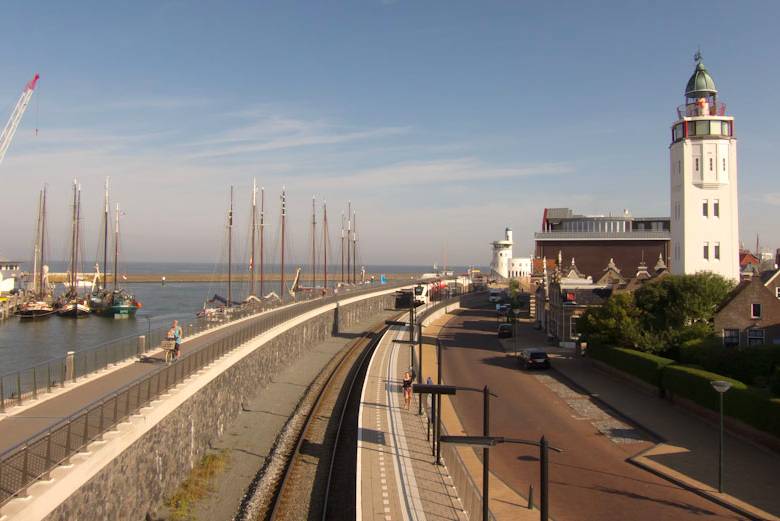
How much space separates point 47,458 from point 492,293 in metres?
103

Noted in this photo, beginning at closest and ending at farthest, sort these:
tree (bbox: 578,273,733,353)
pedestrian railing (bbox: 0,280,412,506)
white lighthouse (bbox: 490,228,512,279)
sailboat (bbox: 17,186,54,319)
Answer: pedestrian railing (bbox: 0,280,412,506), tree (bbox: 578,273,733,353), sailboat (bbox: 17,186,54,319), white lighthouse (bbox: 490,228,512,279)

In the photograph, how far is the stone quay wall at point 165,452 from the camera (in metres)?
12.8

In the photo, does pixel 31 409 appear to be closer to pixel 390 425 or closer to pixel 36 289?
pixel 390 425

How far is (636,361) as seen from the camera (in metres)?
33.0

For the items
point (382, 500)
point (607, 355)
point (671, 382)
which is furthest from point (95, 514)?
point (607, 355)

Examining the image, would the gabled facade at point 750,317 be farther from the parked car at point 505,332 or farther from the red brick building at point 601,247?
the red brick building at point 601,247

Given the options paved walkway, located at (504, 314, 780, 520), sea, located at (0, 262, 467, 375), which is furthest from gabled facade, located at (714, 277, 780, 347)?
sea, located at (0, 262, 467, 375)

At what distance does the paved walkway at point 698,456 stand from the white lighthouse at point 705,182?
823 inches

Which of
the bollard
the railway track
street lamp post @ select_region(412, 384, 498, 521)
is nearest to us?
street lamp post @ select_region(412, 384, 498, 521)

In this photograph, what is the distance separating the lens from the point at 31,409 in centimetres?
1543

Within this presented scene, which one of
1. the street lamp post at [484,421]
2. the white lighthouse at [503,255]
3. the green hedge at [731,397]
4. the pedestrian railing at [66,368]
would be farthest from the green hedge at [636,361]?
the white lighthouse at [503,255]

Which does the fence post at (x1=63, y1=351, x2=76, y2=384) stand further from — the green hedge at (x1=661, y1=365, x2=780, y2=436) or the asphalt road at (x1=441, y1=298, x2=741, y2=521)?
the green hedge at (x1=661, y1=365, x2=780, y2=436)

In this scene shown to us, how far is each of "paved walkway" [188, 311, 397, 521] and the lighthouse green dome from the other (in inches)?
1363

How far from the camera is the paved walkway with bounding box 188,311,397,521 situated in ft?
58.2
